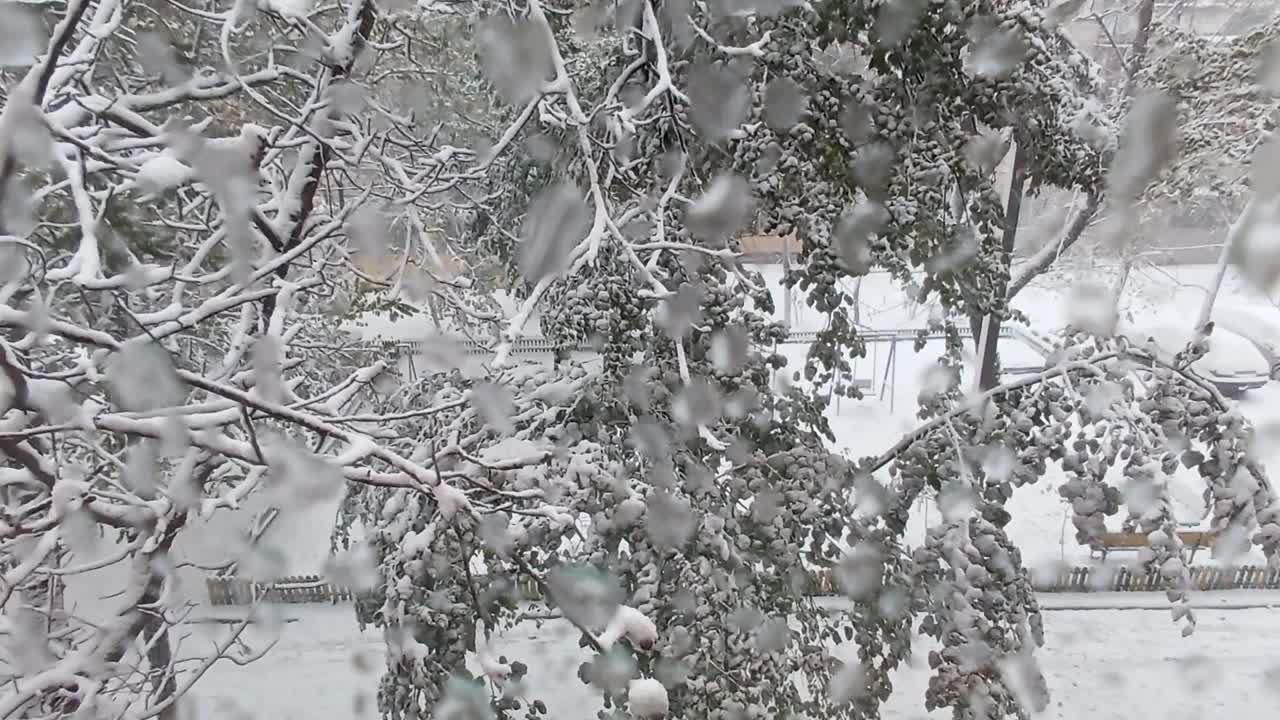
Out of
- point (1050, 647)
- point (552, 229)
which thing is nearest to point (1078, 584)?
point (1050, 647)

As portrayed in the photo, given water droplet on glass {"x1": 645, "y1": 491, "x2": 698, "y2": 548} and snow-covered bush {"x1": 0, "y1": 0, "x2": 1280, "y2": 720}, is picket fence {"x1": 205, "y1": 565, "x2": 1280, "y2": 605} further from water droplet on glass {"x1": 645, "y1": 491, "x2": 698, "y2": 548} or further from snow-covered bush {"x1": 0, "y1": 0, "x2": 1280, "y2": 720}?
water droplet on glass {"x1": 645, "y1": 491, "x2": 698, "y2": 548}

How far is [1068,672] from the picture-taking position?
2.78 metres

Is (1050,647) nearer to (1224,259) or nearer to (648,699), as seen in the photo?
(1224,259)

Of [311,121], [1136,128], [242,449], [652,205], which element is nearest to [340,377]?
[311,121]

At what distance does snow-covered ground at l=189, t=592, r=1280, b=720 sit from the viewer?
8.45ft

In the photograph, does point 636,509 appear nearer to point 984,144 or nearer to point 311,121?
point 311,121

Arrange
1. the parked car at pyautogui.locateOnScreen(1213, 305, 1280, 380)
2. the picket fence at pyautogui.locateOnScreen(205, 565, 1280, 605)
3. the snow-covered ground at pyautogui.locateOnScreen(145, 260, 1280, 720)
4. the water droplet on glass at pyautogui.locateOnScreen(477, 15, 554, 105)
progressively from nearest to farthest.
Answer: the water droplet on glass at pyautogui.locateOnScreen(477, 15, 554, 105) < the parked car at pyautogui.locateOnScreen(1213, 305, 1280, 380) < the snow-covered ground at pyautogui.locateOnScreen(145, 260, 1280, 720) < the picket fence at pyautogui.locateOnScreen(205, 565, 1280, 605)

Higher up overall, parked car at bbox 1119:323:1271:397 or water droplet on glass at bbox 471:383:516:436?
parked car at bbox 1119:323:1271:397

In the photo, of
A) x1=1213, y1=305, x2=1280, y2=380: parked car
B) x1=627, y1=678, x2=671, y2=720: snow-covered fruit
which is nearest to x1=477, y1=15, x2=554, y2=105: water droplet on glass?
x1=627, y1=678, x2=671, y2=720: snow-covered fruit

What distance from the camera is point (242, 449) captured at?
886 mm

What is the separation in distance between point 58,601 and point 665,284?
4.49ft

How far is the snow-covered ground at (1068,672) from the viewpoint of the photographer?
2.57 meters

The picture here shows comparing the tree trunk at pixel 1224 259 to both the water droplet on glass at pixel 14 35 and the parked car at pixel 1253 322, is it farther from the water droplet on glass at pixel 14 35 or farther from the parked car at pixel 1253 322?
the water droplet on glass at pixel 14 35

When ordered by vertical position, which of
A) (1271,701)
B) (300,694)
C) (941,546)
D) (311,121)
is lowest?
(300,694)
